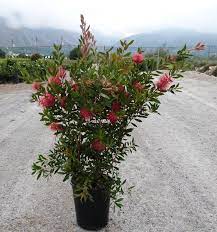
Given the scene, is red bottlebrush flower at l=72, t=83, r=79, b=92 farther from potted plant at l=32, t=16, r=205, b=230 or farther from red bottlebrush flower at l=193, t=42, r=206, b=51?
red bottlebrush flower at l=193, t=42, r=206, b=51

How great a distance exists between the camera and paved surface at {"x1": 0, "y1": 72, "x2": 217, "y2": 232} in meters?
4.41

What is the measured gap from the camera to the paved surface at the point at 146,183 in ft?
14.5

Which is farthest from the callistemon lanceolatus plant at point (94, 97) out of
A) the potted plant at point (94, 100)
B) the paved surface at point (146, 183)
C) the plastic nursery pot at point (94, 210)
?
the paved surface at point (146, 183)

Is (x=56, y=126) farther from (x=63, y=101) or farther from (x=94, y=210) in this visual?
(x=94, y=210)

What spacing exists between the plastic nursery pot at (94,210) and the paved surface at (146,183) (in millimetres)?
133

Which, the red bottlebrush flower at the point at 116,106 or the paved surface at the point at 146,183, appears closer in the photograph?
the red bottlebrush flower at the point at 116,106

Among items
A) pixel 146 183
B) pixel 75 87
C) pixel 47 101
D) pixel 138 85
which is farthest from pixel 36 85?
pixel 146 183

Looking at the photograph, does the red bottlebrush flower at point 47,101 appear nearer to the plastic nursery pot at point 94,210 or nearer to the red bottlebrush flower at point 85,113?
the red bottlebrush flower at point 85,113

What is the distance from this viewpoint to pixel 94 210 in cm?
402

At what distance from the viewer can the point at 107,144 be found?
3.52 metres

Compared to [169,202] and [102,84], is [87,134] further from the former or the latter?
[169,202]

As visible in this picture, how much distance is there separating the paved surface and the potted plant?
32.1 inches

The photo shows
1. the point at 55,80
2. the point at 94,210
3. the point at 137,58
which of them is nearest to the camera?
the point at 55,80

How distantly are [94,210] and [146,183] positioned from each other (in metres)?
1.62
